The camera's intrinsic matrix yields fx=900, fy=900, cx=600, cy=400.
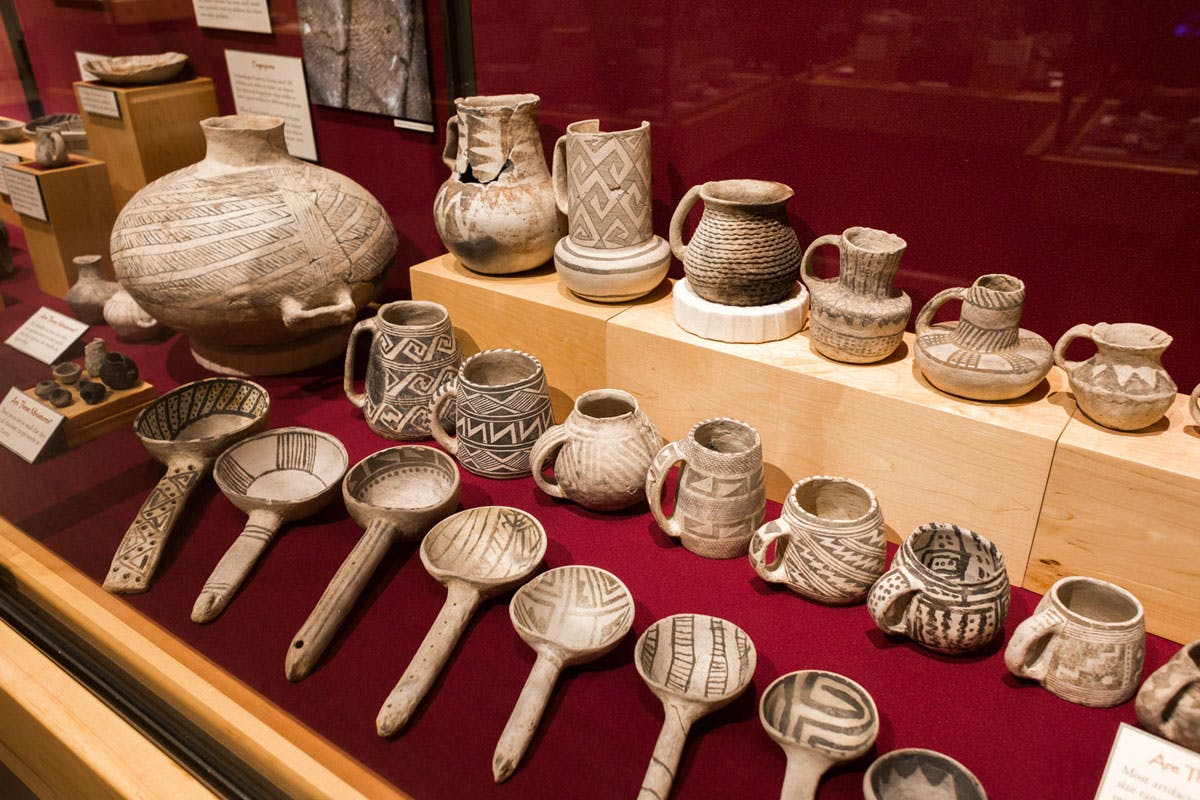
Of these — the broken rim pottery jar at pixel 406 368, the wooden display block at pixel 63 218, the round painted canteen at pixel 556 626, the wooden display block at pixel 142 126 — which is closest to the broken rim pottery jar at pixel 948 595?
the round painted canteen at pixel 556 626

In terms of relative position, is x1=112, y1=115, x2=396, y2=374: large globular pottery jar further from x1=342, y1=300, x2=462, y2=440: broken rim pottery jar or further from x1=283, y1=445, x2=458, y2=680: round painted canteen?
x1=283, y1=445, x2=458, y2=680: round painted canteen

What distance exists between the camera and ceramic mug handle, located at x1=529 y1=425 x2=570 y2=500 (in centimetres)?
149

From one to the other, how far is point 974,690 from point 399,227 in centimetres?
177

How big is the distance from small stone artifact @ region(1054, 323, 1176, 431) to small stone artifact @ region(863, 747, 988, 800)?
550 millimetres

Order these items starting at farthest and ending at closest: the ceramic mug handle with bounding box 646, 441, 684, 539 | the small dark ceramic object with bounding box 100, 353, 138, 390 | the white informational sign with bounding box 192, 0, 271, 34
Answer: the white informational sign with bounding box 192, 0, 271, 34 < the small dark ceramic object with bounding box 100, 353, 138, 390 < the ceramic mug handle with bounding box 646, 441, 684, 539

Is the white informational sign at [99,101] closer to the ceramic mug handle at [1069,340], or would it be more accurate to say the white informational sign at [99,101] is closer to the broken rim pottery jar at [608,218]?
the broken rim pottery jar at [608,218]

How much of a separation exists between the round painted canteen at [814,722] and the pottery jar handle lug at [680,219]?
77 cm

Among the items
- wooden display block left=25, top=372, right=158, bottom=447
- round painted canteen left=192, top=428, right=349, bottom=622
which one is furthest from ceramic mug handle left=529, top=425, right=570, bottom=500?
wooden display block left=25, top=372, right=158, bottom=447

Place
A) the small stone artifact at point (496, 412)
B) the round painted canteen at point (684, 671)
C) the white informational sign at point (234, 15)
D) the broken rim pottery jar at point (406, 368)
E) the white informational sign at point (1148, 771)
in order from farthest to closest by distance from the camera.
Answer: the white informational sign at point (234, 15)
the broken rim pottery jar at point (406, 368)
the small stone artifact at point (496, 412)
the round painted canteen at point (684, 671)
the white informational sign at point (1148, 771)

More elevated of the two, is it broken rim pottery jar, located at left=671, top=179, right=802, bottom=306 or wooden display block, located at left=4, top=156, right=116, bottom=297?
broken rim pottery jar, located at left=671, top=179, right=802, bottom=306

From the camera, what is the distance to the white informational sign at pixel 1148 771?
3.14 feet

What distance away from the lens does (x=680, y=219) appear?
162cm

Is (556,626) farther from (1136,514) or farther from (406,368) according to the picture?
(1136,514)

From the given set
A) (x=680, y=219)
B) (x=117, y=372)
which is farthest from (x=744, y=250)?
(x=117, y=372)
